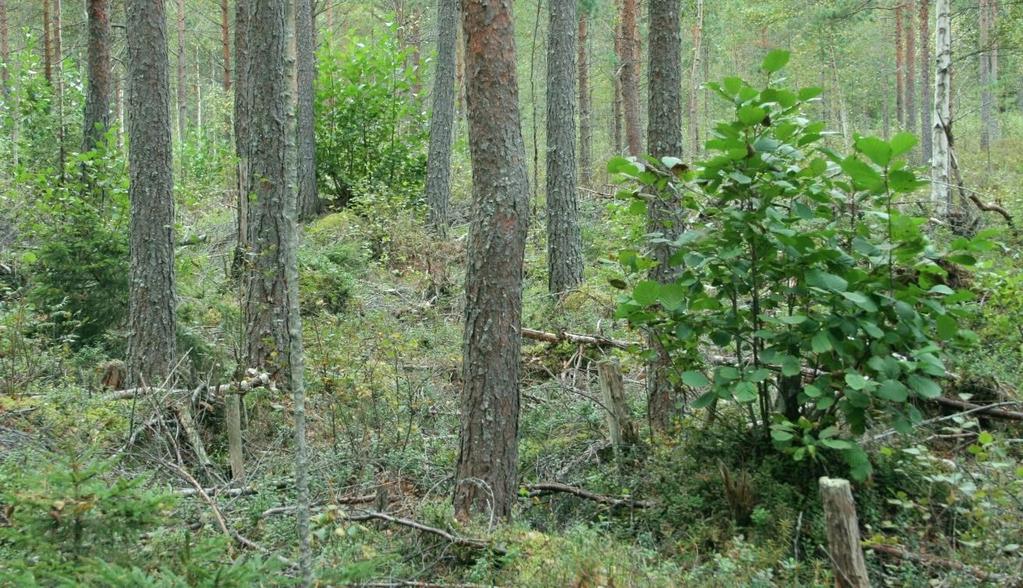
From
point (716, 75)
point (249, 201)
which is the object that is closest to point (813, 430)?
point (249, 201)

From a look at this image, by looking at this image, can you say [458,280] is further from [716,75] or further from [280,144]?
[716,75]

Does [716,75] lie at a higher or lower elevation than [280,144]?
higher

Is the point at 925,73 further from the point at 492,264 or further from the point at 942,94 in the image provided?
the point at 492,264

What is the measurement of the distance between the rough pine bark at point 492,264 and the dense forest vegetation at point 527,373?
0.02 meters

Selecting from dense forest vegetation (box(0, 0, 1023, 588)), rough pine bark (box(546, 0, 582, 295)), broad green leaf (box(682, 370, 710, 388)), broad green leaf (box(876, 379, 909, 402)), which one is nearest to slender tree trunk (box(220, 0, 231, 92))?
dense forest vegetation (box(0, 0, 1023, 588))

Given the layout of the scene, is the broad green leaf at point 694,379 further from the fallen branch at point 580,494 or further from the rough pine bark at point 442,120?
the rough pine bark at point 442,120

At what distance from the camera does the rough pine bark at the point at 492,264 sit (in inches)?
185

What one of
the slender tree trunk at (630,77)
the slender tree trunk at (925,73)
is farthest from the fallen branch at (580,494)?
the slender tree trunk at (925,73)

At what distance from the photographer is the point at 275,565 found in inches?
116

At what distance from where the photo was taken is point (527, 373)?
25.9 feet

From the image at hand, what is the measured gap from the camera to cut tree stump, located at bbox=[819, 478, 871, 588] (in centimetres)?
331

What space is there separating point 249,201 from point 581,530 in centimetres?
523

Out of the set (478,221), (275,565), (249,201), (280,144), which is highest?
(280,144)

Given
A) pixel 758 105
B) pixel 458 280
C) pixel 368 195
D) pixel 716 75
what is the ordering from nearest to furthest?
1. pixel 758 105
2. pixel 458 280
3. pixel 368 195
4. pixel 716 75
